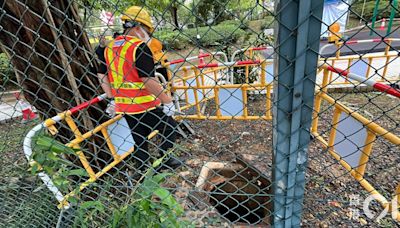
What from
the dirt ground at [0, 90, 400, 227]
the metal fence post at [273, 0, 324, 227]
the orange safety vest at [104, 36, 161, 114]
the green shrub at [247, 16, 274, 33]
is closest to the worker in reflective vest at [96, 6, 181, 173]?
the orange safety vest at [104, 36, 161, 114]

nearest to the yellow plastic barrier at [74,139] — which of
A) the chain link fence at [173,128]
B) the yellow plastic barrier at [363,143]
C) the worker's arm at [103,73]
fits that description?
the chain link fence at [173,128]

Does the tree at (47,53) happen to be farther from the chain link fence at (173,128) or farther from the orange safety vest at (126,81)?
the orange safety vest at (126,81)

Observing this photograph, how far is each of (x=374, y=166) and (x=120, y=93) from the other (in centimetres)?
314

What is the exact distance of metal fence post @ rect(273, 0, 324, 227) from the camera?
2.79 ft

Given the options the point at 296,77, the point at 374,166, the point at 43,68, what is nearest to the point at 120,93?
the point at 43,68

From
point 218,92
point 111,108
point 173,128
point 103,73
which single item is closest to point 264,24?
point 173,128

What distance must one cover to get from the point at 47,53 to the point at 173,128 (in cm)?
138

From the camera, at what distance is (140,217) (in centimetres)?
140

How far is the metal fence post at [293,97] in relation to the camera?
849 mm

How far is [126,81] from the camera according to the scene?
2.40 meters

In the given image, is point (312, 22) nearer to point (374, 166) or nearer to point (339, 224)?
point (339, 224)

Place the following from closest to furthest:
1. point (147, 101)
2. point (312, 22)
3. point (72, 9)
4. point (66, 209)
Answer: point (312, 22), point (66, 209), point (72, 9), point (147, 101)

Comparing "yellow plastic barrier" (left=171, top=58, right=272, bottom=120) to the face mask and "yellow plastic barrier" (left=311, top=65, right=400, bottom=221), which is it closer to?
the face mask

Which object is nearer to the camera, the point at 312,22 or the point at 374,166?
the point at 312,22
